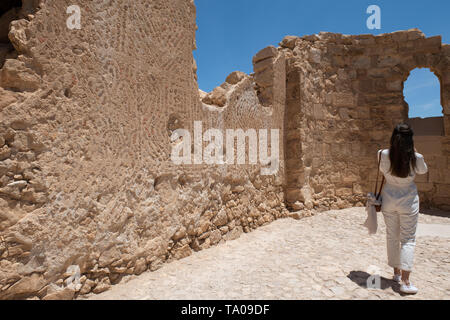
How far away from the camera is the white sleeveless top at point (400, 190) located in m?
2.35

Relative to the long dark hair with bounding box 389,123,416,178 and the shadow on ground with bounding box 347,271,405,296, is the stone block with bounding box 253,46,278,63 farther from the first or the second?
the shadow on ground with bounding box 347,271,405,296

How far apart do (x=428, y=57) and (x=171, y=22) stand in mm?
5348

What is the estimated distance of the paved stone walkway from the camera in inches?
89.5

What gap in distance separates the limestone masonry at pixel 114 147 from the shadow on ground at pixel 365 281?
1572 millimetres

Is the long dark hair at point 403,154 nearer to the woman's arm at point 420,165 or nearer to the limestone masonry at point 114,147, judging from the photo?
the woman's arm at point 420,165

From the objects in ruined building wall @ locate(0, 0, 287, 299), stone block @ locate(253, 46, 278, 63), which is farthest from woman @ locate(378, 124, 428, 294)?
stone block @ locate(253, 46, 278, 63)

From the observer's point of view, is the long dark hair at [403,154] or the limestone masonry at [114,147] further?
the long dark hair at [403,154]

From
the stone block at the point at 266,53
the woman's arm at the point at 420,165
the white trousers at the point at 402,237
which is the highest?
the stone block at the point at 266,53

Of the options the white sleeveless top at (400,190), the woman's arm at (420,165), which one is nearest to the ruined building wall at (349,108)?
the white sleeveless top at (400,190)

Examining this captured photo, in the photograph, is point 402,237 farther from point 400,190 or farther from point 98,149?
point 98,149

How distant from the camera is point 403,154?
2.33m

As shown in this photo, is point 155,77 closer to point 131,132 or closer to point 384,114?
point 131,132

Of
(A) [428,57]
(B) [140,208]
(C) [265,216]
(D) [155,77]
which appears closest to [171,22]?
(D) [155,77]

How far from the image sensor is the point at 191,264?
113 inches
